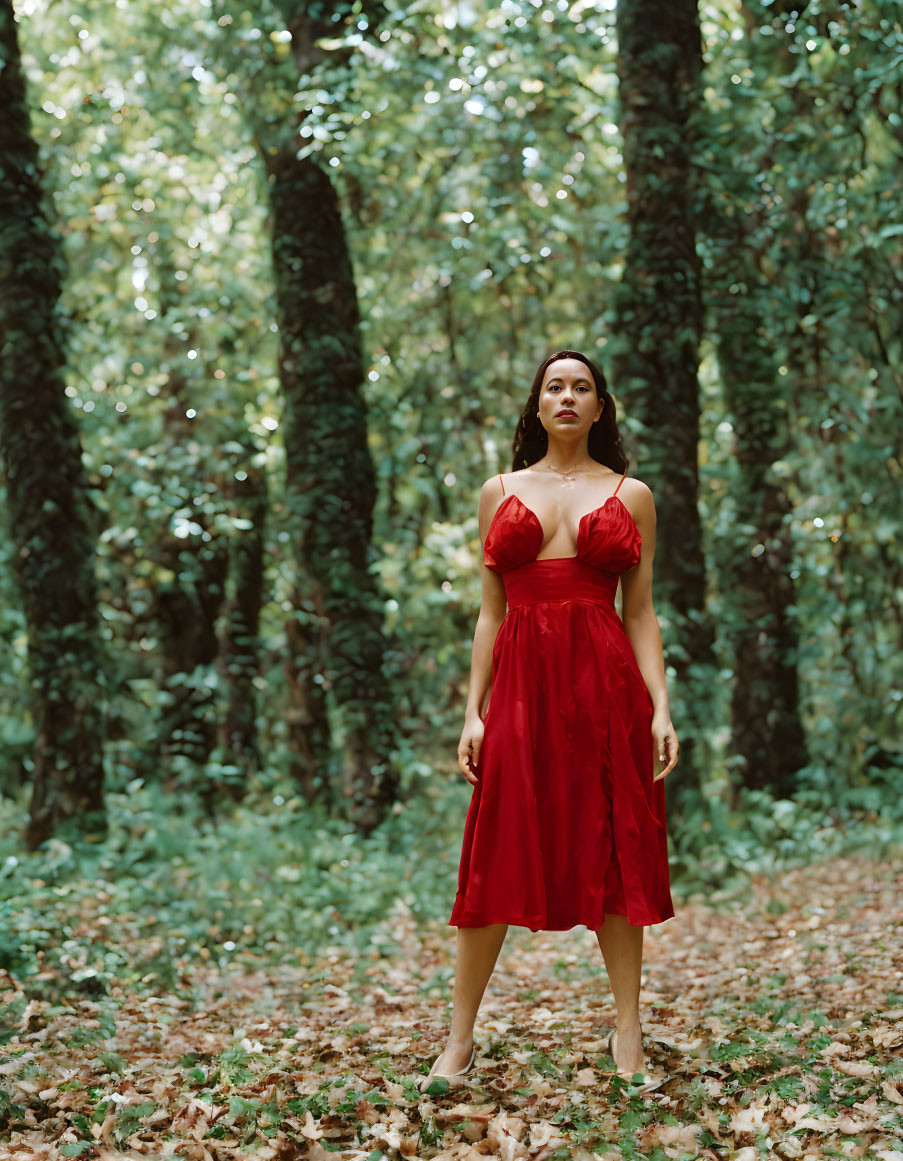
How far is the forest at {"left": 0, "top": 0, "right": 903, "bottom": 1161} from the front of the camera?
5.06 meters

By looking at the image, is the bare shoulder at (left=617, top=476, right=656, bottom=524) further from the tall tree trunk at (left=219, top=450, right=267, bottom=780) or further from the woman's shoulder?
the tall tree trunk at (left=219, top=450, right=267, bottom=780)

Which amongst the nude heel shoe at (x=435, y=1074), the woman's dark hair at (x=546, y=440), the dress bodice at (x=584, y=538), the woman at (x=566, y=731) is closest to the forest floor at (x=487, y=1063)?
the nude heel shoe at (x=435, y=1074)

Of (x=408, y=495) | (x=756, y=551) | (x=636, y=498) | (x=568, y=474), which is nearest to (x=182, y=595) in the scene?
(x=408, y=495)

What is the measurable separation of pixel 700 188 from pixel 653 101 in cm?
70

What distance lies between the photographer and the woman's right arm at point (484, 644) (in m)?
4.01

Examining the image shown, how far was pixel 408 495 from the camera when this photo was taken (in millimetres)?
11914

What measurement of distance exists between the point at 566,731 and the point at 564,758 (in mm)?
94

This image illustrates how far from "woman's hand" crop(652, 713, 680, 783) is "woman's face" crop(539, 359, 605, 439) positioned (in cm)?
110

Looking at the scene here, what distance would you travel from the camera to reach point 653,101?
8094 millimetres

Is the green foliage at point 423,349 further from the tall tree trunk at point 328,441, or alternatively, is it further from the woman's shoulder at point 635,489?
the woman's shoulder at point 635,489

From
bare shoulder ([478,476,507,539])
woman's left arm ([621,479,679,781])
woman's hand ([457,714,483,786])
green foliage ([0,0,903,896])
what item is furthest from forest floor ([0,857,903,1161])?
bare shoulder ([478,476,507,539])

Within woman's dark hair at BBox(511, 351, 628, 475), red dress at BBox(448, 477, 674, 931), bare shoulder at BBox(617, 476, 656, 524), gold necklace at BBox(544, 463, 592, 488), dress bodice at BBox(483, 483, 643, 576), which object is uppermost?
woman's dark hair at BBox(511, 351, 628, 475)

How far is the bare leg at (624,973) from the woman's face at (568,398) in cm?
178

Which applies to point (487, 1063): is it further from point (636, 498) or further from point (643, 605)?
point (636, 498)
